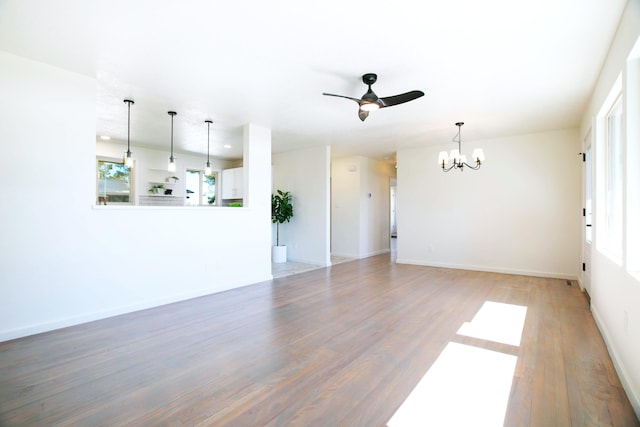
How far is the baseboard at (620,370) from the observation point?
183 cm

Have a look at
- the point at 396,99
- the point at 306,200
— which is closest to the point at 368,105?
the point at 396,99

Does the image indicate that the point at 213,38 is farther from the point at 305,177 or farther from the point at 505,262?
the point at 505,262

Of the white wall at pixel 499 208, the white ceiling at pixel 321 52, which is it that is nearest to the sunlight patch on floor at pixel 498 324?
the white wall at pixel 499 208

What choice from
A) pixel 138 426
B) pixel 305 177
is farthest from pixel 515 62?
pixel 305 177

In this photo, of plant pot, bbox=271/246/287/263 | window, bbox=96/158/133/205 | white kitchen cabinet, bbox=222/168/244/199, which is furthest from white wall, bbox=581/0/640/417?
window, bbox=96/158/133/205

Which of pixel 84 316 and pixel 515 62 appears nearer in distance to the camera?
pixel 515 62

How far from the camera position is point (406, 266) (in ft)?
21.4

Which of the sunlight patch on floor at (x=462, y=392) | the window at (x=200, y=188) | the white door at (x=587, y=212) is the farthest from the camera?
the window at (x=200, y=188)

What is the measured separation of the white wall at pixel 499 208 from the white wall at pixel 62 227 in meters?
4.83

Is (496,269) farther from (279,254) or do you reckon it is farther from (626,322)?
(279,254)

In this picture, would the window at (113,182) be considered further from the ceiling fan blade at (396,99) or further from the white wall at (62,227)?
the ceiling fan blade at (396,99)

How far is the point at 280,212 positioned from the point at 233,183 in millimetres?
2016

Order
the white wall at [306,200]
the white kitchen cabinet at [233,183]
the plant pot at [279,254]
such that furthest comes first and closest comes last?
1. the white kitchen cabinet at [233,183]
2. the plant pot at [279,254]
3. the white wall at [306,200]

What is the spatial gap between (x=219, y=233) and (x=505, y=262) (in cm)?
517
